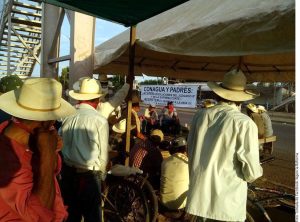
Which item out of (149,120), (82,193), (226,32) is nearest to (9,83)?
(82,193)

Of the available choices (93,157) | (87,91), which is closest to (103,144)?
(93,157)

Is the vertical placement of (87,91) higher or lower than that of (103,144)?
higher

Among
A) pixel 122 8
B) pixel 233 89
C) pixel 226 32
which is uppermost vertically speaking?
pixel 122 8

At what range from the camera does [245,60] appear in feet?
21.2

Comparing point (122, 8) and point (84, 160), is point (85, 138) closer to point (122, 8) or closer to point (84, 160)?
point (84, 160)

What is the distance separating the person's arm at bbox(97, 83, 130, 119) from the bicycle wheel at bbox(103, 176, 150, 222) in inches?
31.4

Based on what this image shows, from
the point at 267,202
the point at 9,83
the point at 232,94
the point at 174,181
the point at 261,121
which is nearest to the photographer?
the point at 232,94

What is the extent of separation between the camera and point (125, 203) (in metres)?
4.18

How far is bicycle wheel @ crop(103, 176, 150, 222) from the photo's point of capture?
404 cm

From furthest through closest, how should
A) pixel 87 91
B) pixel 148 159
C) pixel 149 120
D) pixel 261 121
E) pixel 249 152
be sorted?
pixel 149 120 → pixel 261 121 → pixel 148 159 → pixel 87 91 → pixel 249 152

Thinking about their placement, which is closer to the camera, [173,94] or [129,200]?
[129,200]

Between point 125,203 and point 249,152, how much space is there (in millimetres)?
1912

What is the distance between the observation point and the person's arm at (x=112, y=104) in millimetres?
4152

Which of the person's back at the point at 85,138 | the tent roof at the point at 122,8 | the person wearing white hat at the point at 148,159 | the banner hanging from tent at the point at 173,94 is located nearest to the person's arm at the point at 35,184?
the person's back at the point at 85,138
